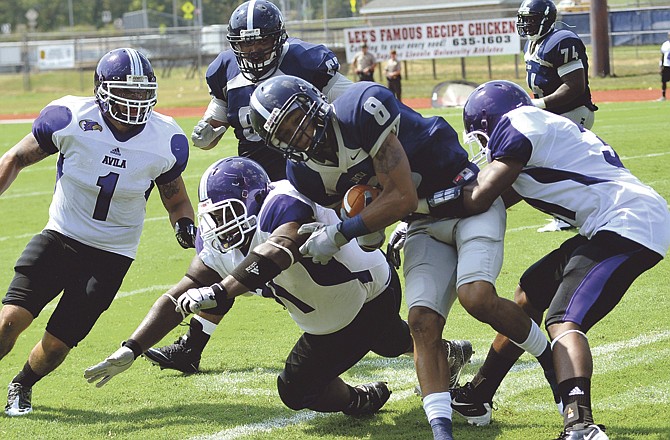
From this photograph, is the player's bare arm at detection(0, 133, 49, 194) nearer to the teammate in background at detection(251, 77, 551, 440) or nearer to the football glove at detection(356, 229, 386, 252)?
the teammate in background at detection(251, 77, 551, 440)

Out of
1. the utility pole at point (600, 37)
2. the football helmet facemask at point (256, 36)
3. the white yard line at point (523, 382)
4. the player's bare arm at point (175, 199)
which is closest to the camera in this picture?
the white yard line at point (523, 382)

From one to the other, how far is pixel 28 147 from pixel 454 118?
12.9 meters

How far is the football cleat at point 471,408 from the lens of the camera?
4129 millimetres

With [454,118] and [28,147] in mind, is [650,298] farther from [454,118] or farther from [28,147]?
[454,118]

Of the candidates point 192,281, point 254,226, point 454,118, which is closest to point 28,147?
point 192,281

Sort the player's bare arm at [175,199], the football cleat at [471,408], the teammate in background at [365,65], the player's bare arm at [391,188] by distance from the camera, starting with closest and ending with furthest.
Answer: the player's bare arm at [391,188]
the football cleat at [471,408]
the player's bare arm at [175,199]
the teammate in background at [365,65]

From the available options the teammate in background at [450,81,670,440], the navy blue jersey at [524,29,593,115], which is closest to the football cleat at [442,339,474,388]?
the teammate in background at [450,81,670,440]

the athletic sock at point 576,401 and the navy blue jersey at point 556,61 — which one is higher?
the navy blue jersey at point 556,61

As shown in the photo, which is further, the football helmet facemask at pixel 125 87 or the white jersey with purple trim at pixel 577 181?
the football helmet facemask at pixel 125 87

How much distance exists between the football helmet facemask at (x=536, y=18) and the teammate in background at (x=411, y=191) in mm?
4047

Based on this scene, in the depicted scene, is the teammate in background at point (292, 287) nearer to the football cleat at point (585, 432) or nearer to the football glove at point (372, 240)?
the football glove at point (372, 240)

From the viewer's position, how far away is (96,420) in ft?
14.6

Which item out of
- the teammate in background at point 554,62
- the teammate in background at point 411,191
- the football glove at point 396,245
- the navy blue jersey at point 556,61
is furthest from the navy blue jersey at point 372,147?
the navy blue jersey at point 556,61

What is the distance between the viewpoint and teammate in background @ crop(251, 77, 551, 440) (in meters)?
3.54
